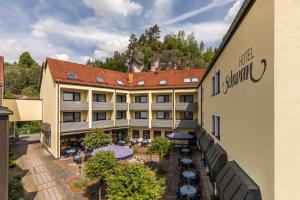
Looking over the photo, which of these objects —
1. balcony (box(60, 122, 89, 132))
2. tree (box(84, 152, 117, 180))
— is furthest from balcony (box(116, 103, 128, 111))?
tree (box(84, 152, 117, 180))

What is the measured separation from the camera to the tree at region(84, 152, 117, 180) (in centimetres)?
1284

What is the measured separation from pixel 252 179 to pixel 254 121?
1741 millimetres

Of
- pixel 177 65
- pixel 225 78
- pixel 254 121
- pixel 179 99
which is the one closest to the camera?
pixel 254 121

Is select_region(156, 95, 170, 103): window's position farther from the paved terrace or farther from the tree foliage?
the tree foliage

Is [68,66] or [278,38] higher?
[68,66]

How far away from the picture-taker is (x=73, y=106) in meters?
24.3

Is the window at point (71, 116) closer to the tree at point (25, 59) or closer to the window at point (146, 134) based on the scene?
the window at point (146, 134)

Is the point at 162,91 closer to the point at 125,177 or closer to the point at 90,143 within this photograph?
the point at 90,143

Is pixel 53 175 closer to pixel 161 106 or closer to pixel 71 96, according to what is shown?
pixel 71 96

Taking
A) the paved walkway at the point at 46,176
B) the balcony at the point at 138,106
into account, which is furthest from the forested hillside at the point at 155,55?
the paved walkway at the point at 46,176

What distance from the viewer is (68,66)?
87.3 ft

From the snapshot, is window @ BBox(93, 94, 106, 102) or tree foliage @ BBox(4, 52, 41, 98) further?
tree foliage @ BBox(4, 52, 41, 98)

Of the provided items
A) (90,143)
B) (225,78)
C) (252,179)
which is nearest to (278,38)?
(252,179)

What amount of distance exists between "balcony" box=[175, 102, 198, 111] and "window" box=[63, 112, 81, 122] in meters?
14.0
